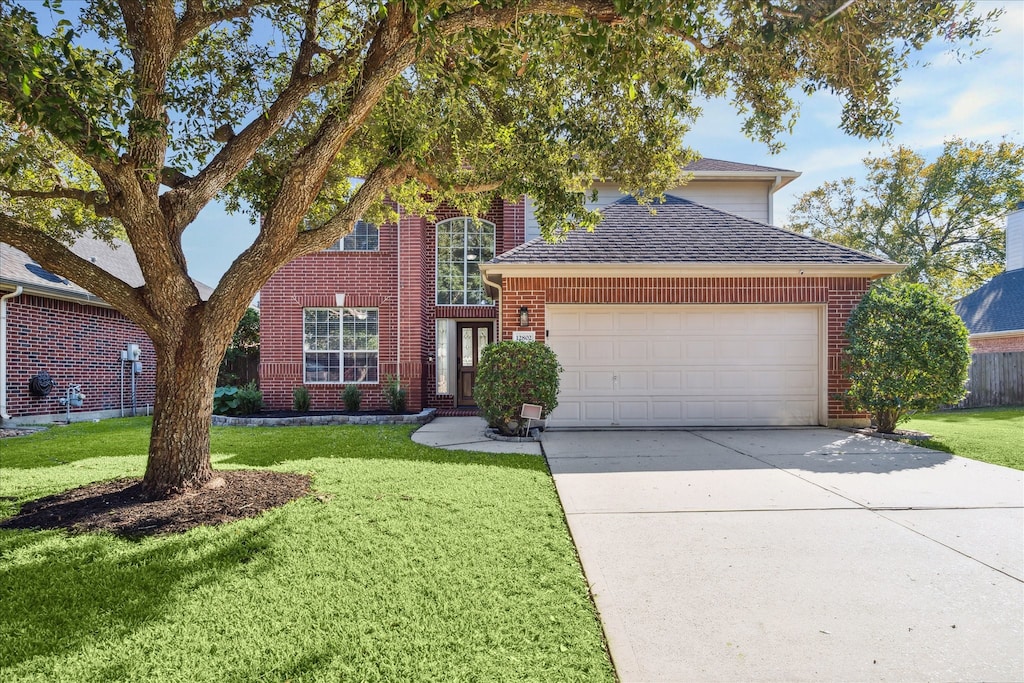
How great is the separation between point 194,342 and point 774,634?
5.14 m

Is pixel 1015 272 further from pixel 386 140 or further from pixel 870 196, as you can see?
pixel 386 140

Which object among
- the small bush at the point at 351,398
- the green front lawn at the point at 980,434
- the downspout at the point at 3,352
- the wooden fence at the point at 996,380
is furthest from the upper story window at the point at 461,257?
the wooden fence at the point at 996,380

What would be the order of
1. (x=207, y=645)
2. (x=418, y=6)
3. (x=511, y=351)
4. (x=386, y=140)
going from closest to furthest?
(x=207, y=645)
(x=418, y=6)
(x=386, y=140)
(x=511, y=351)

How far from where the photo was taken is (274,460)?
23.1 feet

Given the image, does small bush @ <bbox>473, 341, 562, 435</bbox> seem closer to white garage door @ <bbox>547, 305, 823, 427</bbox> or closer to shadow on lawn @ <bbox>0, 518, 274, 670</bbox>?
white garage door @ <bbox>547, 305, 823, 427</bbox>

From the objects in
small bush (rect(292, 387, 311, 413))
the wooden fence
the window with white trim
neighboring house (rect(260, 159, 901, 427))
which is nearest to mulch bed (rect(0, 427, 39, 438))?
small bush (rect(292, 387, 311, 413))

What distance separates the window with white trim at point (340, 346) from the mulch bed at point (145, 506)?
7564mm

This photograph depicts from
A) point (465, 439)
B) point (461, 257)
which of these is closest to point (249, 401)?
point (465, 439)

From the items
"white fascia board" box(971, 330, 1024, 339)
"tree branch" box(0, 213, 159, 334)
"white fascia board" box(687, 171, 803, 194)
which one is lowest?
"white fascia board" box(971, 330, 1024, 339)

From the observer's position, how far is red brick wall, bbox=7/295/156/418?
1101 cm

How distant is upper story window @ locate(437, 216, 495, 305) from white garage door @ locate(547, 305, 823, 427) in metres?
4.69

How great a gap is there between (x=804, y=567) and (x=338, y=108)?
17.6ft

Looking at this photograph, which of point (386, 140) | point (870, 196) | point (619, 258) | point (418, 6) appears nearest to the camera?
point (418, 6)

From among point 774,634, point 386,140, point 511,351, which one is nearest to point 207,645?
point 774,634
